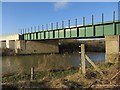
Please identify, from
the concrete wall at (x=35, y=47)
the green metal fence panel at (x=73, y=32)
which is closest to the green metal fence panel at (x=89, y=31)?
the green metal fence panel at (x=73, y=32)

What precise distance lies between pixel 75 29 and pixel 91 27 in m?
5.13

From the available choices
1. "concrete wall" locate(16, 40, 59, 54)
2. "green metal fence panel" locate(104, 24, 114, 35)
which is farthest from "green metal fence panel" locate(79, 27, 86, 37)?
"concrete wall" locate(16, 40, 59, 54)

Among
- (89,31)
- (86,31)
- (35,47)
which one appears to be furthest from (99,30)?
(35,47)

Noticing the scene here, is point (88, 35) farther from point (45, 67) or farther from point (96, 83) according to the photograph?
point (96, 83)

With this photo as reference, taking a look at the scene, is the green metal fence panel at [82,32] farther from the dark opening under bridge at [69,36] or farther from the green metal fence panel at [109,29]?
the green metal fence panel at [109,29]

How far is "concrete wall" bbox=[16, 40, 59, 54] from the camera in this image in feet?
203

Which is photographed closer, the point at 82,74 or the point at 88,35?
the point at 82,74

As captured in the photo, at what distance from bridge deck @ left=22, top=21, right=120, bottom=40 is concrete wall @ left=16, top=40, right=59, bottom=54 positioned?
8.61 metres

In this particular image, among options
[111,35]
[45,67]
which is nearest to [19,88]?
[45,67]

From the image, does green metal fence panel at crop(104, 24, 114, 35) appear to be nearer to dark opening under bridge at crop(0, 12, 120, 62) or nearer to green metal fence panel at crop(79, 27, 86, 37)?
dark opening under bridge at crop(0, 12, 120, 62)

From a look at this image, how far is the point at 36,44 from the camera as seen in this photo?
62.6 meters

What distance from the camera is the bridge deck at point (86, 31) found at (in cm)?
2841

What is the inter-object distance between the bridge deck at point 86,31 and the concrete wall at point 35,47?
8.61 metres

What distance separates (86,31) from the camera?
3488 cm
